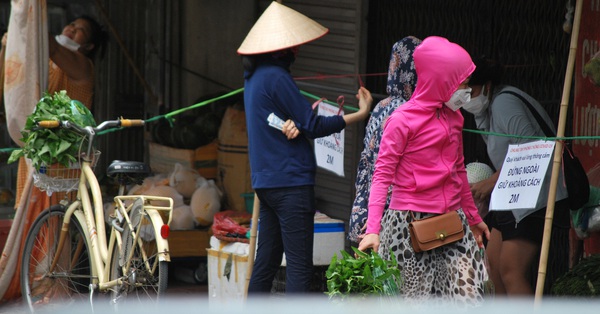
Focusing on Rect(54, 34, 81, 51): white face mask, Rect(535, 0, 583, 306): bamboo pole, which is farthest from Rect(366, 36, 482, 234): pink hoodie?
Rect(54, 34, 81, 51): white face mask

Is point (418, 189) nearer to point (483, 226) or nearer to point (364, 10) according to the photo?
point (483, 226)

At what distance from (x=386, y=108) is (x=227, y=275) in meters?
2.04

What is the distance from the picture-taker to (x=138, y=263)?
607cm

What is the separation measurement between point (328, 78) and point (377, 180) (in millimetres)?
3163

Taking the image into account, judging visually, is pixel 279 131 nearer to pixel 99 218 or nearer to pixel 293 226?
pixel 293 226

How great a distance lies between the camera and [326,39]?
7.91m

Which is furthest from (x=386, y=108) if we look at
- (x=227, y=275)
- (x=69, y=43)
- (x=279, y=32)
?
(x=69, y=43)

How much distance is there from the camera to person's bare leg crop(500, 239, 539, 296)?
19.1 ft

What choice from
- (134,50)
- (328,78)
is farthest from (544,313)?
(134,50)

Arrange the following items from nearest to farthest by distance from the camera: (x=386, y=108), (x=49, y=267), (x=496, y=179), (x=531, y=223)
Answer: (x=386, y=108) → (x=531, y=223) → (x=496, y=179) → (x=49, y=267)

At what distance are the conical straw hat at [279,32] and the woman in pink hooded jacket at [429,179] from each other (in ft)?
3.25

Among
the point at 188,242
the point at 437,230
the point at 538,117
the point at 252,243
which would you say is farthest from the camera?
the point at 188,242

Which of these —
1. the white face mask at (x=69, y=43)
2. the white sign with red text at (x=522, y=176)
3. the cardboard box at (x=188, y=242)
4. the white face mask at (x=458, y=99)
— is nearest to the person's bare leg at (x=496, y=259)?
the white sign with red text at (x=522, y=176)

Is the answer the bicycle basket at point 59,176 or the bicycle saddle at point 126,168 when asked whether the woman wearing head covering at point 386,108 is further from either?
the bicycle basket at point 59,176
